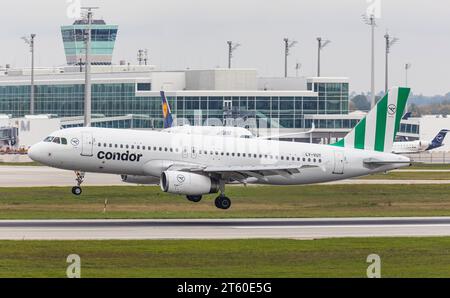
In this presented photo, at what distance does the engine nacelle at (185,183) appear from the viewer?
57.1 metres

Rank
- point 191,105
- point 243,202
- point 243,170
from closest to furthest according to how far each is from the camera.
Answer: point 243,170
point 243,202
point 191,105

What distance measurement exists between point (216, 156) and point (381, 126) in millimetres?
9982

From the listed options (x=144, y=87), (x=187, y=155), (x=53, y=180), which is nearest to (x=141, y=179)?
(x=187, y=155)

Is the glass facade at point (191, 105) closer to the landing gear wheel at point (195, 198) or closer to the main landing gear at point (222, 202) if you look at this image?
the landing gear wheel at point (195, 198)

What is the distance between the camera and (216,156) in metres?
63.2

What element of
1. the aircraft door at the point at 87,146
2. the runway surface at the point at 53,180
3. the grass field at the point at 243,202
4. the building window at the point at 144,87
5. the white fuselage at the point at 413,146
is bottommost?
the white fuselage at the point at 413,146

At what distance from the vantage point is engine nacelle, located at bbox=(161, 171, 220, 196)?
57094 mm

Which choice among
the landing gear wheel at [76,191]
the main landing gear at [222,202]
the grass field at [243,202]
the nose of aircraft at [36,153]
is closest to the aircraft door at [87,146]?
the nose of aircraft at [36,153]

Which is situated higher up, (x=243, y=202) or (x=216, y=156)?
(x=216, y=156)

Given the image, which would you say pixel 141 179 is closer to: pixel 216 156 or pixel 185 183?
pixel 216 156

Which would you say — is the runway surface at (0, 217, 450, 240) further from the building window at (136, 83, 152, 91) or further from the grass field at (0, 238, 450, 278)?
the building window at (136, 83, 152, 91)

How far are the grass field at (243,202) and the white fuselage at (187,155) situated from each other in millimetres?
2032
